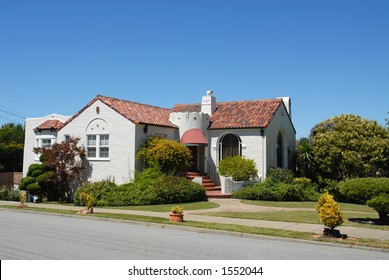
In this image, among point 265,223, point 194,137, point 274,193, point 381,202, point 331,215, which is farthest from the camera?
point 194,137

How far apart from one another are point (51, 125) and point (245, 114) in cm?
1368

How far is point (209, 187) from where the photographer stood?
25266mm

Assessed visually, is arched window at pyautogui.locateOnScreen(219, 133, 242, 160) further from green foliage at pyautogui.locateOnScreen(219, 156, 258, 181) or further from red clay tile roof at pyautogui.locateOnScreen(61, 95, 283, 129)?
green foliage at pyautogui.locateOnScreen(219, 156, 258, 181)

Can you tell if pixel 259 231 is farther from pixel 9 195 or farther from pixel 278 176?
pixel 9 195

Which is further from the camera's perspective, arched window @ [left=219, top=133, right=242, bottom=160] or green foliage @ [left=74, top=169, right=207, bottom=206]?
arched window @ [left=219, top=133, right=242, bottom=160]

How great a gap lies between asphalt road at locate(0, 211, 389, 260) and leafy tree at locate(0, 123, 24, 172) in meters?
24.3

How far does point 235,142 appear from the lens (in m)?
26.6

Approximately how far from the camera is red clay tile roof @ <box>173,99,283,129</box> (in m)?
25.9

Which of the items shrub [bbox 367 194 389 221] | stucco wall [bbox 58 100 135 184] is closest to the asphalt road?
shrub [bbox 367 194 389 221]

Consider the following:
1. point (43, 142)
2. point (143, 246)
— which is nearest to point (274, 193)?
point (143, 246)

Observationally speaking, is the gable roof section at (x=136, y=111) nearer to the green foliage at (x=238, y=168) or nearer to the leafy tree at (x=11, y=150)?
the green foliage at (x=238, y=168)

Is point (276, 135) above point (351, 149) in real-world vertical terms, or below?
above

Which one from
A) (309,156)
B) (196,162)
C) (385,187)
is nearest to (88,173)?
(196,162)

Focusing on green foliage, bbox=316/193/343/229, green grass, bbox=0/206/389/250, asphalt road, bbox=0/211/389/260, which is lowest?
asphalt road, bbox=0/211/389/260
